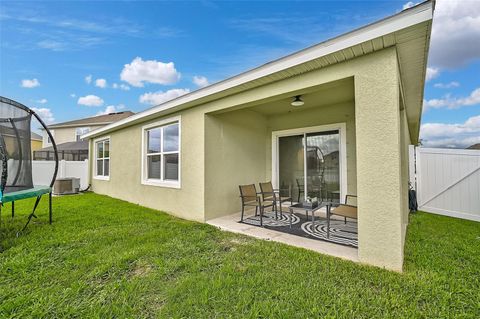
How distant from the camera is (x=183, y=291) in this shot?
7.52 ft

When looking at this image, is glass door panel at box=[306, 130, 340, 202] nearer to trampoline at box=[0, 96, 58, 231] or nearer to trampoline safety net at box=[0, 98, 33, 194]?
trampoline at box=[0, 96, 58, 231]

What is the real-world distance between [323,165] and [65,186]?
446 inches

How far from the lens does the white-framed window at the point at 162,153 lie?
6109mm

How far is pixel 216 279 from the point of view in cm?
250

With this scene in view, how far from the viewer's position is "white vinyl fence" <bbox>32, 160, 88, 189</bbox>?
11531mm

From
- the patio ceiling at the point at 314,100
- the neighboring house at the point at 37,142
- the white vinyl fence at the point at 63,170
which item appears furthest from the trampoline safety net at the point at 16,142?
the neighboring house at the point at 37,142

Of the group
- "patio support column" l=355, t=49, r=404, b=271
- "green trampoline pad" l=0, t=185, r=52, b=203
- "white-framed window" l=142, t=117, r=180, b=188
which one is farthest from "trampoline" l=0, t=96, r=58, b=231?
"patio support column" l=355, t=49, r=404, b=271

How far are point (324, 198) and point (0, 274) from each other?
654 cm

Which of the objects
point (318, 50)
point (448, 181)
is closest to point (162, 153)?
point (318, 50)

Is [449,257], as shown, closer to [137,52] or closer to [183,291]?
[183,291]

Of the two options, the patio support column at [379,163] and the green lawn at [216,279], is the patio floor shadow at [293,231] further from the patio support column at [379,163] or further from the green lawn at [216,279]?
the patio support column at [379,163]

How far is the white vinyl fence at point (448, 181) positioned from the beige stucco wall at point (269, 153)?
297 centimetres

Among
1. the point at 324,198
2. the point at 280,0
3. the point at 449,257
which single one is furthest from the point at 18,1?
the point at 449,257

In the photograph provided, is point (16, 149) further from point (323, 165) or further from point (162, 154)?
point (323, 165)
